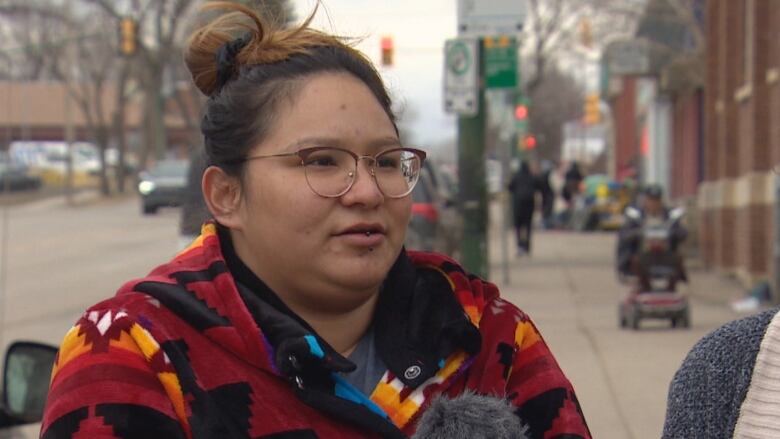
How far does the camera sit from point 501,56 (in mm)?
12742

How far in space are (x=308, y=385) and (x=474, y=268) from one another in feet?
35.2

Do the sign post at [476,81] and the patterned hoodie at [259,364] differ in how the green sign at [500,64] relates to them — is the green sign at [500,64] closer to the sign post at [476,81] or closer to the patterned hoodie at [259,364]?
the sign post at [476,81]

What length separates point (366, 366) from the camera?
232cm

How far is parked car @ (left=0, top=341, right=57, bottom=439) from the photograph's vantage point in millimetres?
4039

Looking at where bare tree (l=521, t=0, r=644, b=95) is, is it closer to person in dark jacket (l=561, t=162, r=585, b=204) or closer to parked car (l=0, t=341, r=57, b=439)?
person in dark jacket (l=561, t=162, r=585, b=204)

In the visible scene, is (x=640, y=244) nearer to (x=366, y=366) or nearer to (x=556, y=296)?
(x=556, y=296)

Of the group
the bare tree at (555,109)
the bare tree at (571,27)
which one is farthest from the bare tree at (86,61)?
the bare tree at (555,109)

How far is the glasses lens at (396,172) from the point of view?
7.54ft

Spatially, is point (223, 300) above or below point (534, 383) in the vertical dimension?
above

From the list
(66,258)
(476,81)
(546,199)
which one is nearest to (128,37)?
(66,258)

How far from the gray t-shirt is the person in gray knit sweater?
50cm

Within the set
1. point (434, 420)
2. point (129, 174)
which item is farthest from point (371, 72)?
point (129, 174)

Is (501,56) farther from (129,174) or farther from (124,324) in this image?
(129,174)

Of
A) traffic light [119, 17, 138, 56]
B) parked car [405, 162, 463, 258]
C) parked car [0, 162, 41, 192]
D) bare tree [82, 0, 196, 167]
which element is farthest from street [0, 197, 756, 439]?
bare tree [82, 0, 196, 167]
